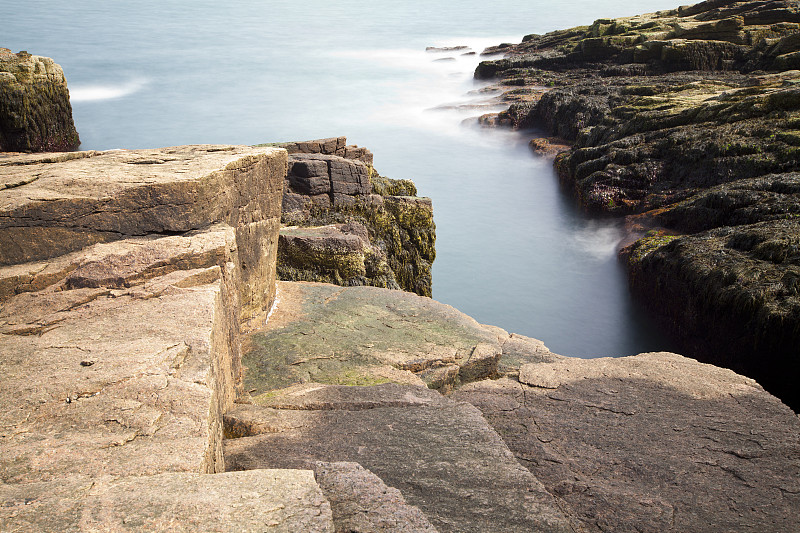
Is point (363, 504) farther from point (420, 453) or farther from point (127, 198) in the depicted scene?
point (127, 198)

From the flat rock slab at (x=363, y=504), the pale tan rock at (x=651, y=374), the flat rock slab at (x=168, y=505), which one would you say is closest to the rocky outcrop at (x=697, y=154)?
the pale tan rock at (x=651, y=374)

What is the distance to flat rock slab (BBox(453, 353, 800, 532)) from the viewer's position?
363cm

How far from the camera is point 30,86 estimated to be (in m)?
19.3

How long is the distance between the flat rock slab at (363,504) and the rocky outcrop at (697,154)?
8.11 metres

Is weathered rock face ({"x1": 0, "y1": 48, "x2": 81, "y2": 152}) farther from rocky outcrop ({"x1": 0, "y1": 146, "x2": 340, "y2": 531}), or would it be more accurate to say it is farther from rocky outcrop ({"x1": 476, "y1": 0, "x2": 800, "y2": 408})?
rocky outcrop ({"x1": 476, "y1": 0, "x2": 800, "y2": 408})

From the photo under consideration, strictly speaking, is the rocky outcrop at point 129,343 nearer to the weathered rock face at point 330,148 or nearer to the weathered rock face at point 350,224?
the weathered rock face at point 350,224

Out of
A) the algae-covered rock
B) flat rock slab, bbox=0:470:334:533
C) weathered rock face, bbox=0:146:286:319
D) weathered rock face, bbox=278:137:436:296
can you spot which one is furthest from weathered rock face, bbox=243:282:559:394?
the algae-covered rock

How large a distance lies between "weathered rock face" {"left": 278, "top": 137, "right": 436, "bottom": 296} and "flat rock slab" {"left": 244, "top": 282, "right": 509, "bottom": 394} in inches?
75.3

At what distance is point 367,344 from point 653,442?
3118mm

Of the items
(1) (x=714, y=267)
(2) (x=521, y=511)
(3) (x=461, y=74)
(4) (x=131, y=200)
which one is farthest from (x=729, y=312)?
(3) (x=461, y=74)

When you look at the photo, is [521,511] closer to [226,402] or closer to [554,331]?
[226,402]

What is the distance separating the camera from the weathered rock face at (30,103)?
1875cm

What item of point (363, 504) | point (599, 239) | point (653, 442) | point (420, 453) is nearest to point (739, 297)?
point (653, 442)

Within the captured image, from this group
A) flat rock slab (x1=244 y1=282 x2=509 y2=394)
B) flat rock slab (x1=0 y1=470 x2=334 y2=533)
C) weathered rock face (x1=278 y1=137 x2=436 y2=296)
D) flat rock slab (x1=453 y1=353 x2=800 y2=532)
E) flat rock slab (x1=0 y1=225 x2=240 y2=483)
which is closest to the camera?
flat rock slab (x1=0 y1=470 x2=334 y2=533)
